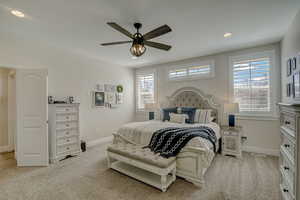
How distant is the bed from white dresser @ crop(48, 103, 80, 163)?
1.14 m

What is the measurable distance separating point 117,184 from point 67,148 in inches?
75.5

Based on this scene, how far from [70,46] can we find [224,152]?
486 centimetres

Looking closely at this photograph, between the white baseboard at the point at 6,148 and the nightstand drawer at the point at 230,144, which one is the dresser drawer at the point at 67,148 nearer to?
the white baseboard at the point at 6,148

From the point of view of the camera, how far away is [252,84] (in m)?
3.84

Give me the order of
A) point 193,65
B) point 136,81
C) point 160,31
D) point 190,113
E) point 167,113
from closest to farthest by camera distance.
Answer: point 160,31, point 190,113, point 167,113, point 193,65, point 136,81

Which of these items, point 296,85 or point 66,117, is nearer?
point 296,85

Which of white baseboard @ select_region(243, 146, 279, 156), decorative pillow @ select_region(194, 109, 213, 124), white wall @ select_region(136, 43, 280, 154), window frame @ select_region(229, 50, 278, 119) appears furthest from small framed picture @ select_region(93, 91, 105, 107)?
white baseboard @ select_region(243, 146, 279, 156)

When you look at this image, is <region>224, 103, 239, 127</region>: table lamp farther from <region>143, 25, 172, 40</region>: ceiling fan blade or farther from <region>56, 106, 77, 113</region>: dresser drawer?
<region>56, 106, 77, 113</region>: dresser drawer

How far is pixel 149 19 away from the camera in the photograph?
2.55m

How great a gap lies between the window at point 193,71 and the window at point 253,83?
2.10 ft

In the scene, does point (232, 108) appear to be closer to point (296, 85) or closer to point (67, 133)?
point (296, 85)

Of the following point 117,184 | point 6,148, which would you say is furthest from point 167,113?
point 6,148

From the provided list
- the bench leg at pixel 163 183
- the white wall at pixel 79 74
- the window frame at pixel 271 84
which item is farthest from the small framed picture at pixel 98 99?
the window frame at pixel 271 84

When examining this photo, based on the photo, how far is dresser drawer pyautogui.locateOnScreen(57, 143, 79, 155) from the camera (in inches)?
135
